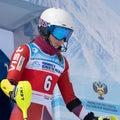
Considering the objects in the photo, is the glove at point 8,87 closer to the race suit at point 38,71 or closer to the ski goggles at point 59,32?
the race suit at point 38,71

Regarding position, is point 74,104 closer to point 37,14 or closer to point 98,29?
point 37,14

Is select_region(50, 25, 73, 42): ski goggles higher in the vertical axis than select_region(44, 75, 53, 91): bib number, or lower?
higher

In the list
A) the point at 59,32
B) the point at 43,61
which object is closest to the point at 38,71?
the point at 43,61

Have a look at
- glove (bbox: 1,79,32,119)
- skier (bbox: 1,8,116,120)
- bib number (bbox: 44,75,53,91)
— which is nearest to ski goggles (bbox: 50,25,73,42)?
skier (bbox: 1,8,116,120)

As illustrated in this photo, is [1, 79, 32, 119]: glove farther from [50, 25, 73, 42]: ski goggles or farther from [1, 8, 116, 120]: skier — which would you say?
[50, 25, 73, 42]: ski goggles

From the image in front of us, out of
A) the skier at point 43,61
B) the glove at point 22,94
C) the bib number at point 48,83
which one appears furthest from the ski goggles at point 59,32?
the glove at point 22,94

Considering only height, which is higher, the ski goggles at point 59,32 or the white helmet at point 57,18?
the white helmet at point 57,18

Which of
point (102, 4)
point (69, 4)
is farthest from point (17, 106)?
point (102, 4)

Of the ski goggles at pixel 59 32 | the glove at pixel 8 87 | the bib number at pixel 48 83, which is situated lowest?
the glove at pixel 8 87

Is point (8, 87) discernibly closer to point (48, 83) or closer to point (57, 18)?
point (48, 83)

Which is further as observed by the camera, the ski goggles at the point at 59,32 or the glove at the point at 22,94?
the ski goggles at the point at 59,32

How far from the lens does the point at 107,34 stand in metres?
2.57

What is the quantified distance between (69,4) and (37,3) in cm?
21

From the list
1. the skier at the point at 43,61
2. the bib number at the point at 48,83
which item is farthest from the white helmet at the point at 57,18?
the bib number at the point at 48,83
